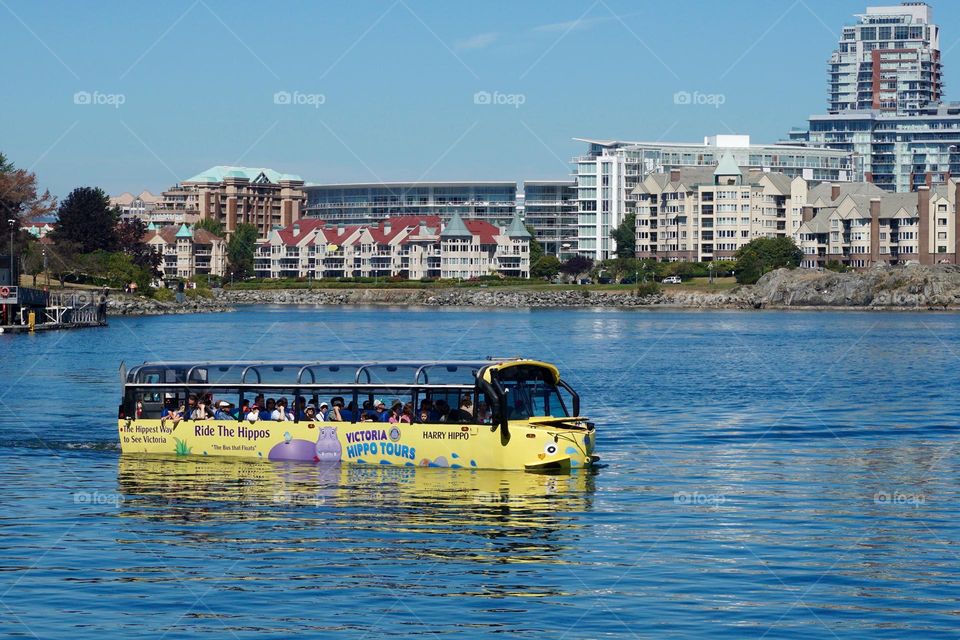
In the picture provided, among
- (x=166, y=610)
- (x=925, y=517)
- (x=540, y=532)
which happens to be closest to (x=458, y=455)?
(x=540, y=532)

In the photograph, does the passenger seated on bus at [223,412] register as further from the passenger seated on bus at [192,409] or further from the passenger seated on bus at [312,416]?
the passenger seated on bus at [312,416]

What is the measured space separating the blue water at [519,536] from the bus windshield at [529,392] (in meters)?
1.76

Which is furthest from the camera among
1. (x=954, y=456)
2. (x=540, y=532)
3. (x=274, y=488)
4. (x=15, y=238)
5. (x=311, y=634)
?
(x=15, y=238)

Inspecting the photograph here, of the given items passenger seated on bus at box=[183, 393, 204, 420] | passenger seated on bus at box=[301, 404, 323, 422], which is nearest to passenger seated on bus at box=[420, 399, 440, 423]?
passenger seated on bus at box=[301, 404, 323, 422]

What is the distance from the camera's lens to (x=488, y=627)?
23.4 m

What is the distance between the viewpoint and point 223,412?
4222 centimetres

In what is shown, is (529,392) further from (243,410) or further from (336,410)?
(243,410)

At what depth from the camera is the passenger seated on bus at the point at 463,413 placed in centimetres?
3778

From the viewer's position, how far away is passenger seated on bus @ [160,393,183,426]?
42.5 meters

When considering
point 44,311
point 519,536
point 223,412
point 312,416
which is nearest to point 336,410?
point 312,416

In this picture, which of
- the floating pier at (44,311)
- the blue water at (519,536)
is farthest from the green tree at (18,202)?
the blue water at (519,536)

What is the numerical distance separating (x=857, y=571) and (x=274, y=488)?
1572cm

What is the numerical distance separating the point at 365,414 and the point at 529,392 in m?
4.72

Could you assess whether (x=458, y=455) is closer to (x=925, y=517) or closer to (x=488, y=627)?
(x=925, y=517)
